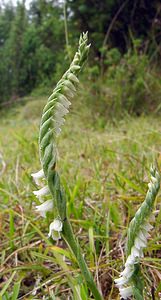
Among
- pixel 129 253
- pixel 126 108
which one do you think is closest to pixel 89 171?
pixel 129 253

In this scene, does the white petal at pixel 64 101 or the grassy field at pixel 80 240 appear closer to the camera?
the white petal at pixel 64 101

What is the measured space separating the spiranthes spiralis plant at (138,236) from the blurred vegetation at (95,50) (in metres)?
0.72

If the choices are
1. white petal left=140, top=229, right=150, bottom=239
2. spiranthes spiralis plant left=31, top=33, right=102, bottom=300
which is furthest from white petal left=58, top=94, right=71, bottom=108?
white petal left=140, top=229, right=150, bottom=239

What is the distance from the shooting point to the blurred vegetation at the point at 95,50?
12.1 ft

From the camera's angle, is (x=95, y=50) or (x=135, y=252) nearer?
(x=135, y=252)

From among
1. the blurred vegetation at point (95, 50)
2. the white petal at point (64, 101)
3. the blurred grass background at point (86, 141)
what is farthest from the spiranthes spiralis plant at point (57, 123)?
the blurred vegetation at point (95, 50)

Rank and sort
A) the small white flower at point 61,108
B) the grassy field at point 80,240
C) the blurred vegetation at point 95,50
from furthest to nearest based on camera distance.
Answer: the blurred vegetation at point 95,50 → the grassy field at point 80,240 → the small white flower at point 61,108

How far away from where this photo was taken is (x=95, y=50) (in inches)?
219

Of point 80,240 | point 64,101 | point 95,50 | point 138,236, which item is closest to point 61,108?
point 64,101

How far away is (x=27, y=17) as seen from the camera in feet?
25.1

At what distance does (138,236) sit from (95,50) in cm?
531

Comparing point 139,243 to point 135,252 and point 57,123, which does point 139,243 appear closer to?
point 135,252

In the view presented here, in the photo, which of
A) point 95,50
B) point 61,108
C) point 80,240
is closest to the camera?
point 61,108

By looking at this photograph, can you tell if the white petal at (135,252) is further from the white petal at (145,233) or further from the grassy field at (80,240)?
the grassy field at (80,240)
